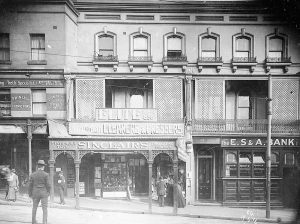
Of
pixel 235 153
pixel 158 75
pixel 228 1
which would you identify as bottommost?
pixel 235 153

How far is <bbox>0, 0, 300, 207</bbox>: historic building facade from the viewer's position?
18562mm

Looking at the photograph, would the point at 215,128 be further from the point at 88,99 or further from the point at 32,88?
the point at 32,88

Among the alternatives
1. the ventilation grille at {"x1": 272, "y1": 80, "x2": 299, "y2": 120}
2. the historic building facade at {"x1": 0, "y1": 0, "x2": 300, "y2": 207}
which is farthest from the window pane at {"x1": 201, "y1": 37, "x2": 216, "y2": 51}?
the ventilation grille at {"x1": 272, "y1": 80, "x2": 299, "y2": 120}

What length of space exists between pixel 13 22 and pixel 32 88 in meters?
3.76

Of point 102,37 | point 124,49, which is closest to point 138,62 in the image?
point 124,49

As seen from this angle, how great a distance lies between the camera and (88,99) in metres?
19.1

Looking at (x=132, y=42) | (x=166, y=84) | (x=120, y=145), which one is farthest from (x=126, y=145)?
(x=132, y=42)

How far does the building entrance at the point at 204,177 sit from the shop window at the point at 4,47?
12680 millimetres

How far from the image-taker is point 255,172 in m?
19.7

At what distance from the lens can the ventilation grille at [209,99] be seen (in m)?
19.8

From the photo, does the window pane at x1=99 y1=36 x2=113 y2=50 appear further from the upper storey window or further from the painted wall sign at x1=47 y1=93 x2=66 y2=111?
the upper storey window

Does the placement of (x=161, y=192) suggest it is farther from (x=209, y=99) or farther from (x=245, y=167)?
(x=209, y=99)

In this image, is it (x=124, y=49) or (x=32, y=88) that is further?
(x=124, y=49)

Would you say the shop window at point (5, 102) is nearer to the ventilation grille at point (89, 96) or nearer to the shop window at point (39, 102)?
the shop window at point (39, 102)
